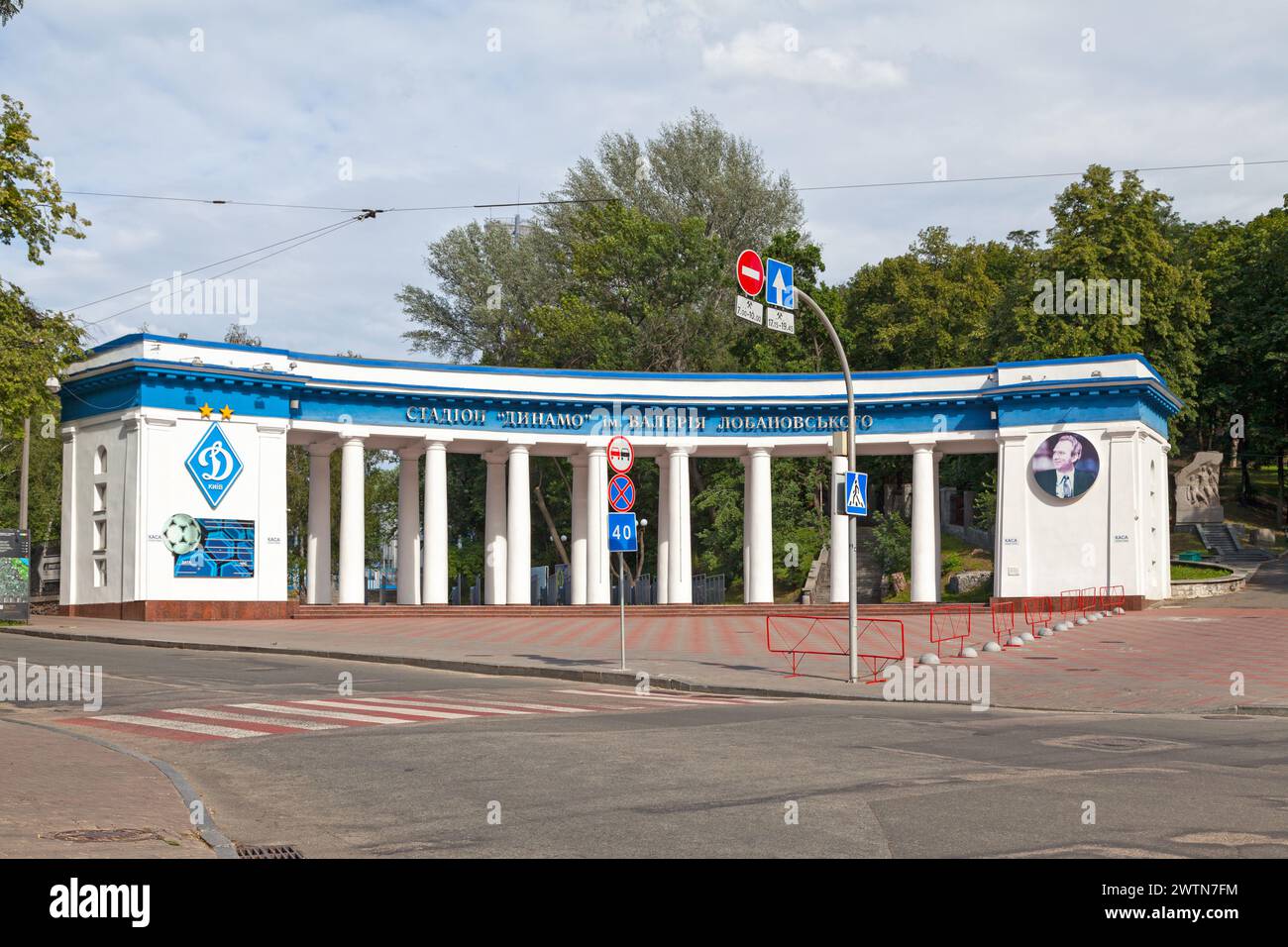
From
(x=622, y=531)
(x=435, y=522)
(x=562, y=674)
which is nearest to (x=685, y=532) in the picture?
(x=435, y=522)

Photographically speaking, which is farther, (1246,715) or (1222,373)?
(1222,373)

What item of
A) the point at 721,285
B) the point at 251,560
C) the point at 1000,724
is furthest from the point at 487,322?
the point at 1000,724

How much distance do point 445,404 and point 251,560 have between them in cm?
963

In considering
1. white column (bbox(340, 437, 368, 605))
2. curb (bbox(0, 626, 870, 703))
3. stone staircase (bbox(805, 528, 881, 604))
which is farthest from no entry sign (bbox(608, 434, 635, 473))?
stone staircase (bbox(805, 528, 881, 604))

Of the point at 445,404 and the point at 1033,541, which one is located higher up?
the point at 445,404

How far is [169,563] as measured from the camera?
44.7m

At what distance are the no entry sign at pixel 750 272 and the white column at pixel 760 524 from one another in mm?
33396

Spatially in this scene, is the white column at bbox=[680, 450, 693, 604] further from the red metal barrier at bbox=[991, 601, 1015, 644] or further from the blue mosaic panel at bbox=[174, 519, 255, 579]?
the blue mosaic panel at bbox=[174, 519, 255, 579]

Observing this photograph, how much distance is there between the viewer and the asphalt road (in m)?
9.27

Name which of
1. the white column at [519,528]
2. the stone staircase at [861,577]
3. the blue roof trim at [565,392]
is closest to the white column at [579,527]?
the white column at [519,528]

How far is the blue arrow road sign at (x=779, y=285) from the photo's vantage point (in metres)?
22.3
